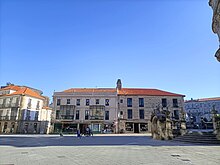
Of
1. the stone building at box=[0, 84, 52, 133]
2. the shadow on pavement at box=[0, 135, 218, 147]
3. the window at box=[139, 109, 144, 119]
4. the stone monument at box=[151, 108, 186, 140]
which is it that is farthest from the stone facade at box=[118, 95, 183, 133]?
the shadow on pavement at box=[0, 135, 218, 147]

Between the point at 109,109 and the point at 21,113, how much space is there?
67.8 ft

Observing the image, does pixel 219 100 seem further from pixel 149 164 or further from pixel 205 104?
pixel 149 164

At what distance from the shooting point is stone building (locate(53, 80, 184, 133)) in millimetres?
42094

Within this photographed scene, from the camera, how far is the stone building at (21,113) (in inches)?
1669

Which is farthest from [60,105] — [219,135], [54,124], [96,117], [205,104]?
[205,104]

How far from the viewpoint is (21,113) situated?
42.6 m

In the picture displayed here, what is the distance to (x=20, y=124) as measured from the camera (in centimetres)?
4219

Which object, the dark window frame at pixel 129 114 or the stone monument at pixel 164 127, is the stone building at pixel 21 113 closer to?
the dark window frame at pixel 129 114

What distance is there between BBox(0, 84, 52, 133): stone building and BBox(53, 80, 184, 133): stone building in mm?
Answer: 6551

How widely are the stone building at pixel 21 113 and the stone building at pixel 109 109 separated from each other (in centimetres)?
655

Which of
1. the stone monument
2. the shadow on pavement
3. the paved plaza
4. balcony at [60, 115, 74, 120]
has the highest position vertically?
balcony at [60, 115, 74, 120]

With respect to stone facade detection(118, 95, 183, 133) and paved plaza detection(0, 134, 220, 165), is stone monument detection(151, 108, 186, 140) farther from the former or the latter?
stone facade detection(118, 95, 183, 133)

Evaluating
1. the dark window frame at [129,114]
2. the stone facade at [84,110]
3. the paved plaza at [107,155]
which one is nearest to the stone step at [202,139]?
the paved plaza at [107,155]

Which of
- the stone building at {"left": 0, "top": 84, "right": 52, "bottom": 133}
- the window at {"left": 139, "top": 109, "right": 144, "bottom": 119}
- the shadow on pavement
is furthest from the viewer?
the window at {"left": 139, "top": 109, "right": 144, "bottom": 119}
